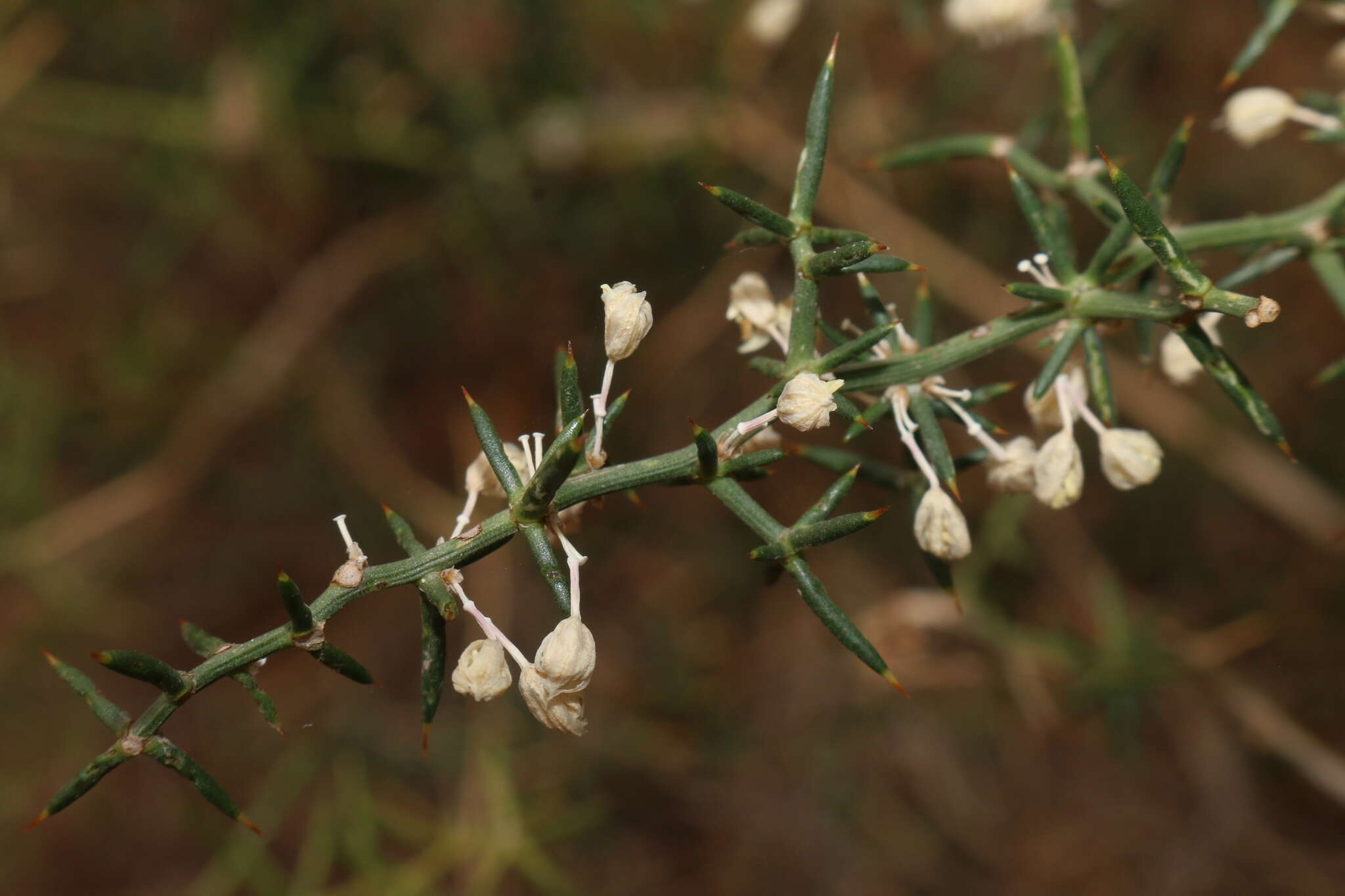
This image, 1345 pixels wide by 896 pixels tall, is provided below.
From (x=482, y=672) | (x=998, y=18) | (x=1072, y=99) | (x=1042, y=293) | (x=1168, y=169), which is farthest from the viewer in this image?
(x=998, y=18)

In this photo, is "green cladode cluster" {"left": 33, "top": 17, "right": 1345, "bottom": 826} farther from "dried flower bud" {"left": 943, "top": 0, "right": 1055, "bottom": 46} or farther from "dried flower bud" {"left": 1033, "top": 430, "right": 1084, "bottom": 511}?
"dried flower bud" {"left": 943, "top": 0, "right": 1055, "bottom": 46}

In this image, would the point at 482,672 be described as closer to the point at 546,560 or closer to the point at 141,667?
the point at 546,560

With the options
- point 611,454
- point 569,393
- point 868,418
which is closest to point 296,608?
point 569,393

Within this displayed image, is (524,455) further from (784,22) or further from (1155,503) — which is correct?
(1155,503)

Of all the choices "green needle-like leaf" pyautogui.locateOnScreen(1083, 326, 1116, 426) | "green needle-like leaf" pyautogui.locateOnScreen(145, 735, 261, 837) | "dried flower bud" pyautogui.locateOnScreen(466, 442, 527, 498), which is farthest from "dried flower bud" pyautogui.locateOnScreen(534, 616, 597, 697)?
"green needle-like leaf" pyautogui.locateOnScreen(1083, 326, 1116, 426)

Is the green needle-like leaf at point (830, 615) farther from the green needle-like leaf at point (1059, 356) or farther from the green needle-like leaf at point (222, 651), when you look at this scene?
the green needle-like leaf at point (222, 651)

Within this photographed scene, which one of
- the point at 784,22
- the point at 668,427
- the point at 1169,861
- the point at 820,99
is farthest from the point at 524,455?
the point at 1169,861

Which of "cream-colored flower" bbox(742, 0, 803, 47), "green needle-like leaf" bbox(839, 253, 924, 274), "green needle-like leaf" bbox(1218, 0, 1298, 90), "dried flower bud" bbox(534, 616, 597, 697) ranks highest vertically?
"green needle-like leaf" bbox(1218, 0, 1298, 90)

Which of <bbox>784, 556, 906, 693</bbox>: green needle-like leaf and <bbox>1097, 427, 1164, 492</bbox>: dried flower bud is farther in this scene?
<bbox>1097, 427, 1164, 492</bbox>: dried flower bud
